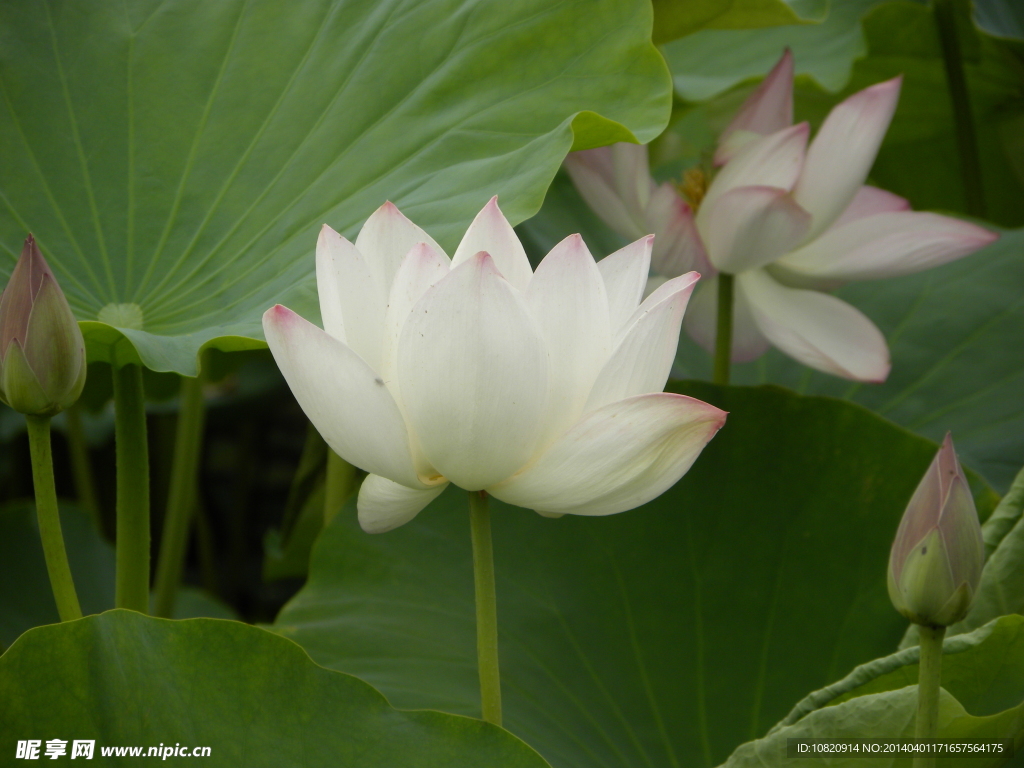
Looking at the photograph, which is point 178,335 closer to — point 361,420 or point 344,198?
point 344,198

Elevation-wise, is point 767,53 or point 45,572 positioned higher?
point 767,53

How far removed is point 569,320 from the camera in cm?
44

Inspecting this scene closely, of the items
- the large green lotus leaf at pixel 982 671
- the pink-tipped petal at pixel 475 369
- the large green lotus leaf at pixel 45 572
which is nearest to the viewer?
the pink-tipped petal at pixel 475 369

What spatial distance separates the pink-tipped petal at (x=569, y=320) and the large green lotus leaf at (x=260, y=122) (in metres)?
0.23

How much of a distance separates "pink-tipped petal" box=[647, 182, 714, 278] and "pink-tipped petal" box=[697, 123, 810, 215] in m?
0.03

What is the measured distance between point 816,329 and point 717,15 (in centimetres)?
31

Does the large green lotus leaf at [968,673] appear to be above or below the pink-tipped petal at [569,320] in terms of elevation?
below

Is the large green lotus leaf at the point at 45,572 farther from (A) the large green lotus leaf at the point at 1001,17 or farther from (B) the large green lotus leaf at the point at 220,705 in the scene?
(A) the large green lotus leaf at the point at 1001,17

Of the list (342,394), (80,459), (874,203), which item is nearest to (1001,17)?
(874,203)

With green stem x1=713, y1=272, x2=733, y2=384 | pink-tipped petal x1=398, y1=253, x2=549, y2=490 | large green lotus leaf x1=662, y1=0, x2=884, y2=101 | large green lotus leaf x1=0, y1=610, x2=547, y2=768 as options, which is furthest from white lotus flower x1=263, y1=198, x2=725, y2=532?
large green lotus leaf x1=662, y1=0, x2=884, y2=101

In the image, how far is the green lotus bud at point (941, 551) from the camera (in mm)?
412

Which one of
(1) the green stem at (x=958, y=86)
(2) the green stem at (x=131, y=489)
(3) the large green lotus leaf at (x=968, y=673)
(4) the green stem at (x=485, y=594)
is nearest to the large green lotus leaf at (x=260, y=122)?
(2) the green stem at (x=131, y=489)

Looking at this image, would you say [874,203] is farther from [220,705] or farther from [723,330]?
[220,705]

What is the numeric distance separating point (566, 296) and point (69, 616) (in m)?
0.35
